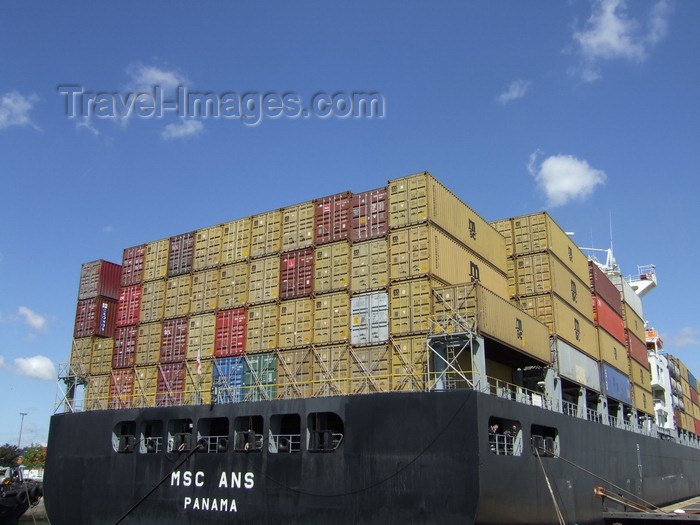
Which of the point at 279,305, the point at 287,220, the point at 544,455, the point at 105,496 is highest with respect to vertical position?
the point at 287,220

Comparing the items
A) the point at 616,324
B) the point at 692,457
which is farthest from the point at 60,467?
the point at 692,457

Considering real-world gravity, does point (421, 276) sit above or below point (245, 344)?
above

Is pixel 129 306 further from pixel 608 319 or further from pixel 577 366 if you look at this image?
pixel 608 319

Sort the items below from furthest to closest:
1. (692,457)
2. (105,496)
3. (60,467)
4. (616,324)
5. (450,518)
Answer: (692,457), (616,324), (60,467), (105,496), (450,518)

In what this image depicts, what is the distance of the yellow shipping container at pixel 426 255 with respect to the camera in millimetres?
24375

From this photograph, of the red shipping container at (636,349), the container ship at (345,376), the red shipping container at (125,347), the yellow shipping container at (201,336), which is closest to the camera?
the container ship at (345,376)

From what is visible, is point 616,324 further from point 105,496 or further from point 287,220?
point 105,496

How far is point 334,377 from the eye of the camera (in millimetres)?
24688

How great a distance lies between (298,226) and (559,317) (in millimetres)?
13945

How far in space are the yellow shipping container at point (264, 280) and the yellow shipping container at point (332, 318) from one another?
272 centimetres

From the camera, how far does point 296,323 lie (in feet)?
88.0

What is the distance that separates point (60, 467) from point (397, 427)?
1688 centimetres

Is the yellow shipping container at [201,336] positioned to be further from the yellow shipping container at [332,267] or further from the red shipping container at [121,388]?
the yellow shipping container at [332,267]

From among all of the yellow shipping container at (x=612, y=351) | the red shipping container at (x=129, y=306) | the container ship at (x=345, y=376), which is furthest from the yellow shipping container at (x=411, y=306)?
the yellow shipping container at (x=612, y=351)
